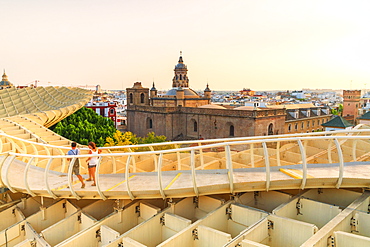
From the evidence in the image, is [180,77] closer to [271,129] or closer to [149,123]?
[149,123]

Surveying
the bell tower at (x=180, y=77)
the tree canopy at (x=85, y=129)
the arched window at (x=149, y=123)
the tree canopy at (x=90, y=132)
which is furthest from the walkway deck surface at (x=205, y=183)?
the bell tower at (x=180, y=77)

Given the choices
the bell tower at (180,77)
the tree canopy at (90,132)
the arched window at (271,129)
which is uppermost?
the bell tower at (180,77)

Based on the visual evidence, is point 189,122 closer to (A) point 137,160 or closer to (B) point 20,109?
(B) point 20,109

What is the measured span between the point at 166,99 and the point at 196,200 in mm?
50641

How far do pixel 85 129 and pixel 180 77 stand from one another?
37090 mm

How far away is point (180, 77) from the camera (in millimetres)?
68375

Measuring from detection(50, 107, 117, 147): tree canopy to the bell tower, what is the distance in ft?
94.1

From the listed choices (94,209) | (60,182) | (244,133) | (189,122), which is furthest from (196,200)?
(189,122)

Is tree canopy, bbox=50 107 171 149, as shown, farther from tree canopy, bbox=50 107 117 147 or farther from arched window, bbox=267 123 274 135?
arched window, bbox=267 123 274 135

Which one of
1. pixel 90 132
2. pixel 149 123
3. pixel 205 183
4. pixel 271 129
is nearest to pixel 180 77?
pixel 149 123

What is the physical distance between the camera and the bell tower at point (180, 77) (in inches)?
2682

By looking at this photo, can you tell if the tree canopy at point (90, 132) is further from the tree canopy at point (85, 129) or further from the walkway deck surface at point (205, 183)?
the walkway deck surface at point (205, 183)

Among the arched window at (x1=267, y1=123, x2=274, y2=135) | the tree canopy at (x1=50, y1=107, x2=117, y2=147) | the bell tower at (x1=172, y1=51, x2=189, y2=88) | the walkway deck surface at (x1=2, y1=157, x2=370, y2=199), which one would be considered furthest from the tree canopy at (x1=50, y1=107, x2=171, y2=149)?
the bell tower at (x1=172, y1=51, x2=189, y2=88)

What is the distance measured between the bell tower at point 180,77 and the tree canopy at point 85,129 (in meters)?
28.7
